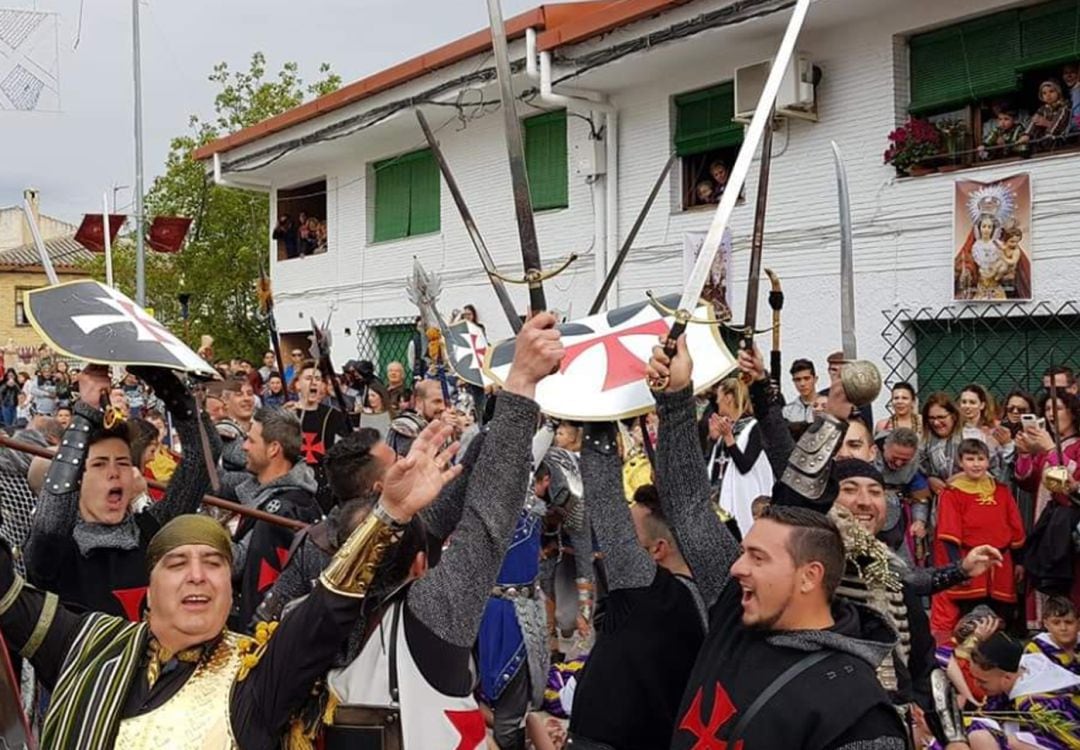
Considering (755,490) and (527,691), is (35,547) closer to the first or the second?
(527,691)

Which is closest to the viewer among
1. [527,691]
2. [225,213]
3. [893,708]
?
[893,708]

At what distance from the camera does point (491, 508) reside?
271 centimetres

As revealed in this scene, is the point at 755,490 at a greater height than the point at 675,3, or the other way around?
the point at 675,3

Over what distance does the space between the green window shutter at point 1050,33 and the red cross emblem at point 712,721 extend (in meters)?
7.82

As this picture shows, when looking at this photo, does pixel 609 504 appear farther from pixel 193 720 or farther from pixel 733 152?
pixel 733 152

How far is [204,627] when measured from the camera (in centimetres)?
279

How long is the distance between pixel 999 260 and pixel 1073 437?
2.86m

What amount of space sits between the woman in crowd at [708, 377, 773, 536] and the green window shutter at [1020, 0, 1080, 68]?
3.96m

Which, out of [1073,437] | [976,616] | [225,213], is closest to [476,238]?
[976,616]

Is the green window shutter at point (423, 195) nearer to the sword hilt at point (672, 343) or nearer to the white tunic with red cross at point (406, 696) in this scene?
the sword hilt at point (672, 343)

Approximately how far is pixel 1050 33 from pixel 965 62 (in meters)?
0.75

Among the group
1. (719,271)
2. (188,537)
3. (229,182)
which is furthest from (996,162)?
(229,182)

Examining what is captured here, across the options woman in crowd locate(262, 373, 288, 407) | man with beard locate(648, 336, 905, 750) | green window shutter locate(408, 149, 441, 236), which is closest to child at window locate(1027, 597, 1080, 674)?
man with beard locate(648, 336, 905, 750)

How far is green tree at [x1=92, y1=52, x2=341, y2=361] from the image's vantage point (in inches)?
968
